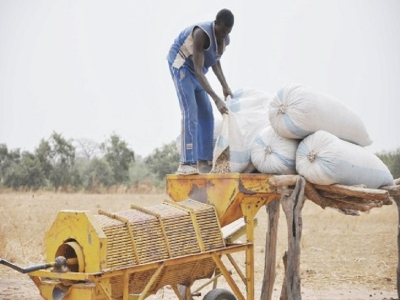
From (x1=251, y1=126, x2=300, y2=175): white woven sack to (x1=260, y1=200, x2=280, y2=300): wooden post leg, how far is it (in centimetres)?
148

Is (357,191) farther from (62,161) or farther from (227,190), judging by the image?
(62,161)

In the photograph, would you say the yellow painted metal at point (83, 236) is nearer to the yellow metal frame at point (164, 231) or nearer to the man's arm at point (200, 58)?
the yellow metal frame at point (164, 231)

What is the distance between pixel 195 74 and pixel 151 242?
1847 millimetres

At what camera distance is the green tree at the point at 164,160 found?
39.7 m

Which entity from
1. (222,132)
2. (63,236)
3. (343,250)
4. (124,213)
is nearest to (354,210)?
(222,132)

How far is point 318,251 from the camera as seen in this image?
47.7 feet

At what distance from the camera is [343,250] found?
48.3 feet

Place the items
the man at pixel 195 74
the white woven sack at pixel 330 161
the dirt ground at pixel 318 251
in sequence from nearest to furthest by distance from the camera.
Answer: the white woven sack at pixel 330 161 → the man at pixel 195 74 → the dirt ground at pixel 318 251

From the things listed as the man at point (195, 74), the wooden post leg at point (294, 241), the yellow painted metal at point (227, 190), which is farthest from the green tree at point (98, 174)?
the wooden post leg at point (294, 241)

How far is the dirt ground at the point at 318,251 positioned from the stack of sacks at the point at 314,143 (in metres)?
2.94

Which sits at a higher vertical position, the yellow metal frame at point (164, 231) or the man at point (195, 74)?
the man at point (195, 74)

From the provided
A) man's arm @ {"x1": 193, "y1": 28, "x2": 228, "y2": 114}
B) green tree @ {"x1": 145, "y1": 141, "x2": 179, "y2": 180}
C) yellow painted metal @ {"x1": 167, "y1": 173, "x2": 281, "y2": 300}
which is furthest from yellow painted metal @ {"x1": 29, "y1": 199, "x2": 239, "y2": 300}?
green tree @ {"x1": 145, "y1": 141, "x2": 179, "y2": 180}

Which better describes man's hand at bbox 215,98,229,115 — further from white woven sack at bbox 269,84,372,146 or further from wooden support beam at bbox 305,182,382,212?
wooden support beam at bbox 305,182,382,212

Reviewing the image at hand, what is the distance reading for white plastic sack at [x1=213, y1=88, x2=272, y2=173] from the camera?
7098 mm
